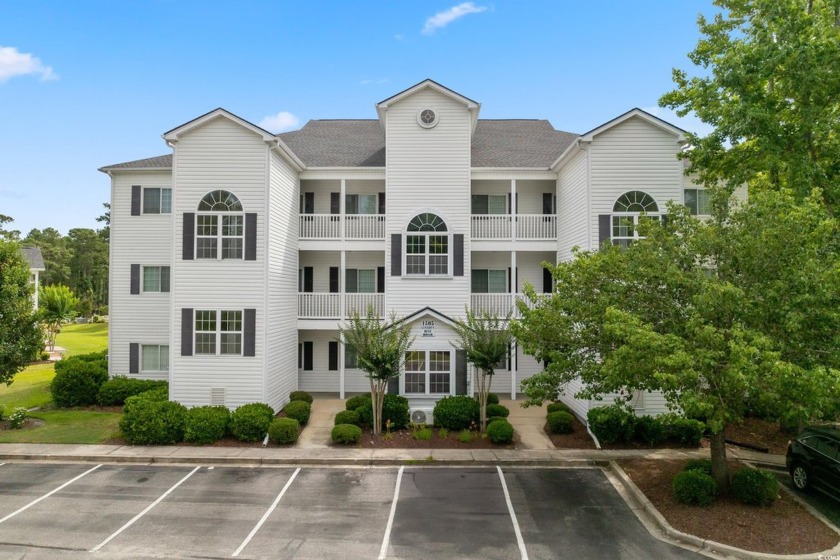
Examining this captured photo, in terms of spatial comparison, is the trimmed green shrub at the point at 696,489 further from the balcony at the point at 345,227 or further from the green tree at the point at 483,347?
the balcony at the point at 345,227

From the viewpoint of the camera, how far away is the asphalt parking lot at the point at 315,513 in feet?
31.3

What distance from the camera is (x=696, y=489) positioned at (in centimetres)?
1092

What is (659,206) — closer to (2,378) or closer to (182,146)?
(182,146)

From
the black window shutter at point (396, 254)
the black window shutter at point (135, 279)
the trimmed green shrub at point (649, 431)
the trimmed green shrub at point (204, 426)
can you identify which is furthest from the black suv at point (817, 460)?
the black window shutter at point (135, 279)

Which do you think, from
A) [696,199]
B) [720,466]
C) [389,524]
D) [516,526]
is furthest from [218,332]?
[696,199]

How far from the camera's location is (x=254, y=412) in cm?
1561

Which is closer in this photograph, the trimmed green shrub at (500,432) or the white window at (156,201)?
the trimmed green shrub at (500,432)

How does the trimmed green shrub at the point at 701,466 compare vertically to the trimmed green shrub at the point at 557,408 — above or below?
below

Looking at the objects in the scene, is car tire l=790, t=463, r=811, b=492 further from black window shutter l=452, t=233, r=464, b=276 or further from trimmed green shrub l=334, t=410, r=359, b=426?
trimmed green shrub l=334, t=410, r=359, b=426

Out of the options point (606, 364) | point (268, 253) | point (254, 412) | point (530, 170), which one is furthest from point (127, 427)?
point (530, 170)

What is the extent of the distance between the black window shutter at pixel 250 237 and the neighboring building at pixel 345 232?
5 centimetres

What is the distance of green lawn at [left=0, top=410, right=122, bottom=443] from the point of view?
15.6 m

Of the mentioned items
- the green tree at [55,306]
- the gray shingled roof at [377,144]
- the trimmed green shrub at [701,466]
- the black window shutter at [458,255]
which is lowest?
the trimmed green shrub at [701,466]

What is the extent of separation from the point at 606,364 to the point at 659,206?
31.4 feet
